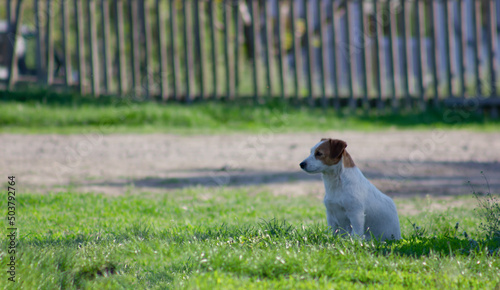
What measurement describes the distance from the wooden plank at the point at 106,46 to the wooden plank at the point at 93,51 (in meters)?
0.18

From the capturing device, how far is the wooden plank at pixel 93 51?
11.5 metres

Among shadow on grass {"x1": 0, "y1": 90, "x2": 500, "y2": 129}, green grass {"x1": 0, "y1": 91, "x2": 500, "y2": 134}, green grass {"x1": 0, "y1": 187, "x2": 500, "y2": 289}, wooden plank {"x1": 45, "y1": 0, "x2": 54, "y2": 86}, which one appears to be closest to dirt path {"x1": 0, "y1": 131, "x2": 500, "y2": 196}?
green grass {"x1": 0, "y1": 91, "x2": 500, "y2": 134}

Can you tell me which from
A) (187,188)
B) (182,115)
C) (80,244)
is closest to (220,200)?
(187,188)

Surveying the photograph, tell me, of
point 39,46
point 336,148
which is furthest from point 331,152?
point 39,46

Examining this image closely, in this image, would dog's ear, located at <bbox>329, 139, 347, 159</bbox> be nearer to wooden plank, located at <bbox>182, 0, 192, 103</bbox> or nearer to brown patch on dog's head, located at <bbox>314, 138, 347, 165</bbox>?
brown patch on dog's head, located at <bbox>314, 138, 347, 165</bbox>

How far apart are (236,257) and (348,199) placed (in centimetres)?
97

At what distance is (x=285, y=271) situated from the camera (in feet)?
11.6

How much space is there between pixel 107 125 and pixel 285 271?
7.64 meters

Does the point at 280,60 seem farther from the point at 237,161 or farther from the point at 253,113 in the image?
the point at 237,161

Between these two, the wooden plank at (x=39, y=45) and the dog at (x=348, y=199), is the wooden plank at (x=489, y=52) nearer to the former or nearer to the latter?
the dog at (x=348, y=199)

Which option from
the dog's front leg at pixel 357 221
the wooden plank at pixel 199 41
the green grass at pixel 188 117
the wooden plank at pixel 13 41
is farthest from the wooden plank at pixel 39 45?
the dog's front leg at pixel 357 221

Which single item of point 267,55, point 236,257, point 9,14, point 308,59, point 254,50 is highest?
point 9,14

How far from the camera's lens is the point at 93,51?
1156 cm

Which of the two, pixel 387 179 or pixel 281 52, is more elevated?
pixel 281 52
